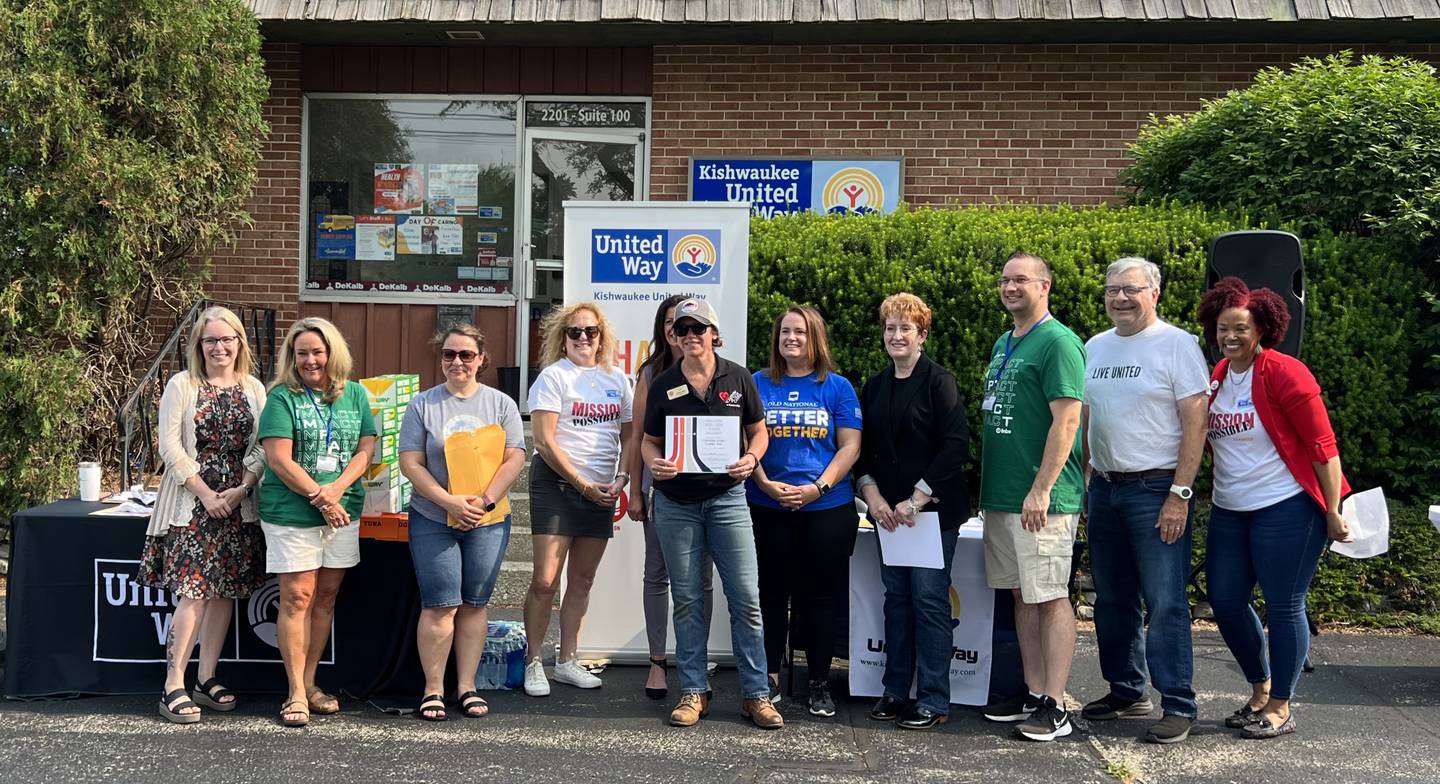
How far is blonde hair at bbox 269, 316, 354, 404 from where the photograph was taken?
4770 millimetres

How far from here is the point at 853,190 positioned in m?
9.34

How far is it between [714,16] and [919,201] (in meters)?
2.16

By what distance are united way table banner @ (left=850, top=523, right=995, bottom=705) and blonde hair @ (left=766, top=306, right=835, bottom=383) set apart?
30.8 inches

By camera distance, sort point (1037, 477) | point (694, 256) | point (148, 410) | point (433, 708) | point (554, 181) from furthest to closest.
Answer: point (554, 181) → point (148, 410) → point (694, 256) → point (433, 708) → point (1037, 477)

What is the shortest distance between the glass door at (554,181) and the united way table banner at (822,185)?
77 cm

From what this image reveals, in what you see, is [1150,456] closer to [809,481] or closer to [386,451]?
[809,481]

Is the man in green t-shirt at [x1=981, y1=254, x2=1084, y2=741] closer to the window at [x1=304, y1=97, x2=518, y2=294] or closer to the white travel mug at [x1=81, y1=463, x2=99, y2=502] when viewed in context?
the white travel mug at [x1=81, y1=463, x2=99, y2=502]

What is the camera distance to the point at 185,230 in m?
8.45

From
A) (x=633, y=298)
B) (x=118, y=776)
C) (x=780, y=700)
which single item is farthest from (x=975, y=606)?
(x=118, y=776)

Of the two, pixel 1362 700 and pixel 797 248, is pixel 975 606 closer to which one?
pixel 1362 700

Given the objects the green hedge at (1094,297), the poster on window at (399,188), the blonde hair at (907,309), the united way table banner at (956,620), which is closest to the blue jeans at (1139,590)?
the united way table banner at (956,620)

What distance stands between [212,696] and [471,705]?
107 centimetres

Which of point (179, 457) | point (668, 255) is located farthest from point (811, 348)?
point (179, 457)

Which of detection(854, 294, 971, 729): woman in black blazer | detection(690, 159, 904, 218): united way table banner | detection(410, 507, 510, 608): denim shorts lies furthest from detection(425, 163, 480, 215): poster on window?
detection(854, 294, 971, 729): woman in black blazer
